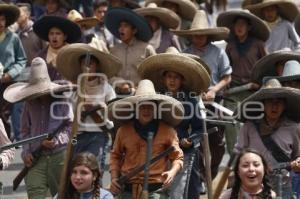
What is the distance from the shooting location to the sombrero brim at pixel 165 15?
16.5 metres

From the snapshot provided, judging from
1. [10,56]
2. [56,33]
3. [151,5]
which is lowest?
[10,56]

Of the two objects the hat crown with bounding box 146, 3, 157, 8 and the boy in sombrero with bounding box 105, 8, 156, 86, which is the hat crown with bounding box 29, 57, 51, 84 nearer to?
the boy in sombrero with bounding box 105, 8, 156, 86

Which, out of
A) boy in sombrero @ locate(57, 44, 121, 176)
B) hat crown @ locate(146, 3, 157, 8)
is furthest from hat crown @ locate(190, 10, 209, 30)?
boy in sombrero @ locate(57, 44, 121, 176)

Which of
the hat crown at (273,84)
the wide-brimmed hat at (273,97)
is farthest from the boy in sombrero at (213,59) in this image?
the hat crown at (273,84)

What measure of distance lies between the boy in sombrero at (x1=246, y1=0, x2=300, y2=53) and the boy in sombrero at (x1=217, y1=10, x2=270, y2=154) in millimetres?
555

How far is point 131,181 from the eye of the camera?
12008 millimetres

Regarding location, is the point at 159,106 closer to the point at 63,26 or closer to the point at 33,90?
the point at 33,90

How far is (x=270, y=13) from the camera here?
17047mm

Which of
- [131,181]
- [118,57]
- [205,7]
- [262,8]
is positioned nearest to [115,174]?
[131,181]

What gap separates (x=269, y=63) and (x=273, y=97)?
1887 millimetres

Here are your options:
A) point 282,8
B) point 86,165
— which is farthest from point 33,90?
point 282,8

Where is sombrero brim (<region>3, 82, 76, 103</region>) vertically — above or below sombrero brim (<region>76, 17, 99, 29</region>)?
below

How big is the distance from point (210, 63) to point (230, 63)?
82cm

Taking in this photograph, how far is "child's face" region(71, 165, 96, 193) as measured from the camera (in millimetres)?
10736
